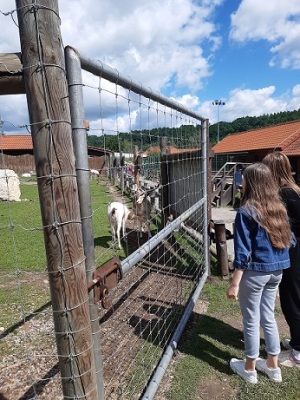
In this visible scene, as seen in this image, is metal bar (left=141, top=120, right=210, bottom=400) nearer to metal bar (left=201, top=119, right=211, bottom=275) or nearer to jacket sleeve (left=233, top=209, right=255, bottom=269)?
metal bar (left=201, top=119, right=211, bottom=275)

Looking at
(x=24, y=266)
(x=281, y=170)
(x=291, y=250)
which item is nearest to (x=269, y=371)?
(x=291, y=250)

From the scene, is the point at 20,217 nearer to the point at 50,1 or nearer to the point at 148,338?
the point at 148,338

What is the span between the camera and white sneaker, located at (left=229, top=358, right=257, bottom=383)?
9.26 feet

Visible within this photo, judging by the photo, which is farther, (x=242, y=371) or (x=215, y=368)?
(x=215, y=368)

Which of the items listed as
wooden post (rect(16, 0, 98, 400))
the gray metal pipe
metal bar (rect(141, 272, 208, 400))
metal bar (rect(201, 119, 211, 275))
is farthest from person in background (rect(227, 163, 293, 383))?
metal bar (rect(201, 119, 211, 275))

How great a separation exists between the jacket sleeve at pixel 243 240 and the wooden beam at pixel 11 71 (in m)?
1.84

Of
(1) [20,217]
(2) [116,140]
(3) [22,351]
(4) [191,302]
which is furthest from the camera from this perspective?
(1) [20,217]

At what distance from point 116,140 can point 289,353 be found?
8.56 feet

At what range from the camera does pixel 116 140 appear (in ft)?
6.97

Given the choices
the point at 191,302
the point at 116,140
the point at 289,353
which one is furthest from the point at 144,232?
the point at 116,140

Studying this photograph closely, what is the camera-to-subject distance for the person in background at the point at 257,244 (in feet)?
8.36

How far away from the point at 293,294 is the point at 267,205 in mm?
969

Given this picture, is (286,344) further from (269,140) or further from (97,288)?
(269,140)

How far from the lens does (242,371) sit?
2.90 meters
